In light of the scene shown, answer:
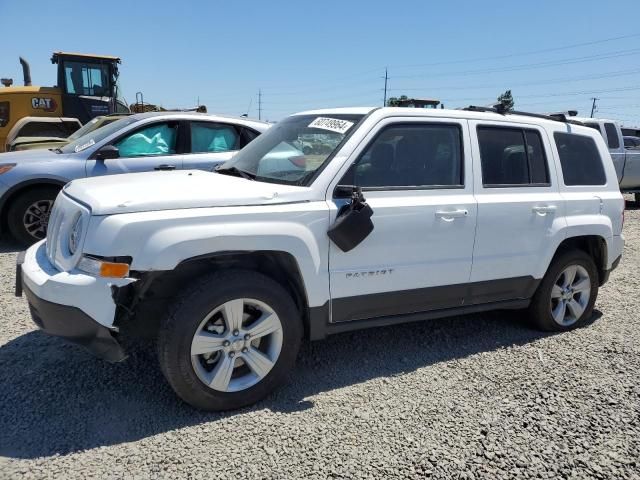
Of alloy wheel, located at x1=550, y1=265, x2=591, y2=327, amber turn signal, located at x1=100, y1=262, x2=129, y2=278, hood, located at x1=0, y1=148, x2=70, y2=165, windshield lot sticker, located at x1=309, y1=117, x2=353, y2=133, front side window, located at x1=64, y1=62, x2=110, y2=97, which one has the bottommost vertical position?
alloy wheel, located at x1=550, y1=265, x2=591, y2=327

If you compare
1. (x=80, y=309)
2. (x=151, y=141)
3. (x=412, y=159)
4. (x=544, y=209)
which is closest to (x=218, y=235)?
(x=80, y=309)

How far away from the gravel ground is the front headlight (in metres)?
0.94

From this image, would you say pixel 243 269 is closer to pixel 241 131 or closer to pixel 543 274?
pixel 543 274

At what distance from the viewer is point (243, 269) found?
2.99 metres

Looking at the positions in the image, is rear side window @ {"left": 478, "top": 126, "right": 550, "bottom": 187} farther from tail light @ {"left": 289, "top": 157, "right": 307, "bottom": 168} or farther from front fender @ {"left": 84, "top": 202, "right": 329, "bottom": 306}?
front fender @ {"left": 84, "top": 202, "right": 329, "bottom": 306}

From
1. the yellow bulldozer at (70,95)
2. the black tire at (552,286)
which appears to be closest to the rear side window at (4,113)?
the yellow bulldozer at (70,95)

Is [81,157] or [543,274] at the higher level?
[81,157]

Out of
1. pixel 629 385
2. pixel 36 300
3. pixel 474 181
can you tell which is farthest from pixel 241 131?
pixel 629 385

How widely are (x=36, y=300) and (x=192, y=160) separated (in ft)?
13.4

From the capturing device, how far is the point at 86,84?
42.5ft

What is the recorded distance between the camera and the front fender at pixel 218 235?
260cm

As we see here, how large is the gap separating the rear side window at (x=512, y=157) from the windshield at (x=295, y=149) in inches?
42.2

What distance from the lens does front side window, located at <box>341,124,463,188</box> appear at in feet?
10.9

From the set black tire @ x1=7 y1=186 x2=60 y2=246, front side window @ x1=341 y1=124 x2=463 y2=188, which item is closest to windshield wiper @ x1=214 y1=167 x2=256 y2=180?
front side window @ x1=341 y1=124 x2=463 y2=188
